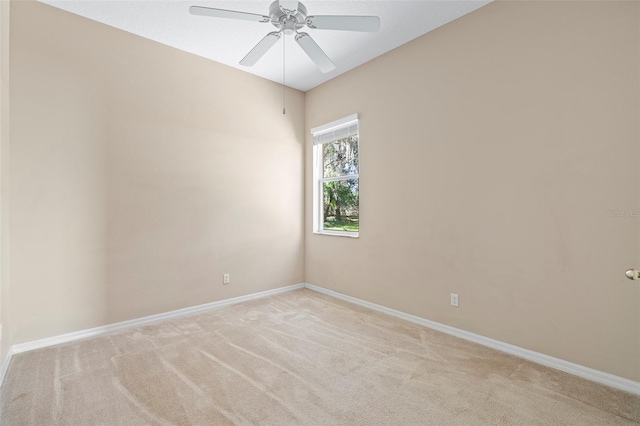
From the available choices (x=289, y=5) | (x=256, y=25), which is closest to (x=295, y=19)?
(x=289, y=5)

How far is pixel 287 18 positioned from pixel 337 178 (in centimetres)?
226

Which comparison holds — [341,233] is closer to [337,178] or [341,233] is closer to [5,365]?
[337,178]

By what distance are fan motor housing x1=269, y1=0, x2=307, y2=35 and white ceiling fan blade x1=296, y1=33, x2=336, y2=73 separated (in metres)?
0.08

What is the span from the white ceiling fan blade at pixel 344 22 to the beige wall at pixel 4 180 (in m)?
2.28

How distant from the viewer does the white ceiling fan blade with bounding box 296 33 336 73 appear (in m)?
2.20

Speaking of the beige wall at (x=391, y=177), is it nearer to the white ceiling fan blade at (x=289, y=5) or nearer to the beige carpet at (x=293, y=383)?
the beige carpet at (x=293, y=383)

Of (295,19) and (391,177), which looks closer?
(295,19)

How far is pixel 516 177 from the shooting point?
2.41 meters

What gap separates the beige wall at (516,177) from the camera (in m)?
1.98

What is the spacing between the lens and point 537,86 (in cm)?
229

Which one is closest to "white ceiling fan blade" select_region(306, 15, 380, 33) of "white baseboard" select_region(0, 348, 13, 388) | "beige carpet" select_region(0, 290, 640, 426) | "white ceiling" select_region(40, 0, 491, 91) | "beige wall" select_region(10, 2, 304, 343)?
"white ceiling" select_region(40, 0, 491, 91)

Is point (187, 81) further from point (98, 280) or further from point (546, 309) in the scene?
point (546, 309)

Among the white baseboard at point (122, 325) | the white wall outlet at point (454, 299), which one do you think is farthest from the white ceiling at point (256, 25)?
the white baseboard at point (122, 325)

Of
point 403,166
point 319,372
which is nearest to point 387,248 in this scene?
point 403,166
